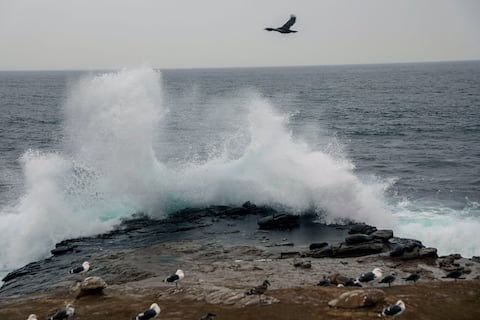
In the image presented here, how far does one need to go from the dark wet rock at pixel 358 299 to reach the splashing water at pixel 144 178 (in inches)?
603

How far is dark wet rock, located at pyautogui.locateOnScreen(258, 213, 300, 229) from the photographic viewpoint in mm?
30698

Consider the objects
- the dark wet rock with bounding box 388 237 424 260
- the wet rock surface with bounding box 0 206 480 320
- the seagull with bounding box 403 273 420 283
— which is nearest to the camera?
the wet rock surface with bounding box 0 206 480 320

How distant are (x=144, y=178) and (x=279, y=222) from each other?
11295 millimetres

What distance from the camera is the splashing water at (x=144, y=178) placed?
3234cm

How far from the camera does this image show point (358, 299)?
16719mm

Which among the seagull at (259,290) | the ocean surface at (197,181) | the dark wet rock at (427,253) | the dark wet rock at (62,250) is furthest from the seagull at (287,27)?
the dark wet rock at (62,250)

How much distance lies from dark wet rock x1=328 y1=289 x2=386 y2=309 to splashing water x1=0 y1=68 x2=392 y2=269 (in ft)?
50.3

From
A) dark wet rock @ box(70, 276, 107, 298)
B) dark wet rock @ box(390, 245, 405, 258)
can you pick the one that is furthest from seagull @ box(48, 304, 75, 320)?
dark wet rock @ box(390, 245, 405, 258)

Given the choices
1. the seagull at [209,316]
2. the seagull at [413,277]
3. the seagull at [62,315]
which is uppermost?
the seagull at [62,315]

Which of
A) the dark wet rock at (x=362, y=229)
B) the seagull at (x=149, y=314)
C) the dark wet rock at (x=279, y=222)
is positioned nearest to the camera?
the seagull at (x=149, y=314)

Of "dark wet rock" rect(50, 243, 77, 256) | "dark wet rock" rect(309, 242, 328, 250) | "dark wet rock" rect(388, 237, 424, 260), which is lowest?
"dark wet rock" rect(50, 243, 77, 256)

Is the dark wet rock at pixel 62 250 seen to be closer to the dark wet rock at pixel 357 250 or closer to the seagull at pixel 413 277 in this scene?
the dark wet rock at pixel 357 250

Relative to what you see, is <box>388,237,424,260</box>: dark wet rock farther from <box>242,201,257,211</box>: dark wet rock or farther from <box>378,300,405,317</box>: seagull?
<box>242,201,257,211</box>: dark wet rock

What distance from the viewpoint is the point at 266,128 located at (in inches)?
1545
